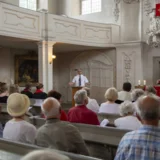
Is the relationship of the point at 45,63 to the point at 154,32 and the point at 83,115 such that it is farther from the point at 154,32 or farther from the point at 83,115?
the point at 83,115

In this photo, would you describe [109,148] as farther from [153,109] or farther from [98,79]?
[98,79]

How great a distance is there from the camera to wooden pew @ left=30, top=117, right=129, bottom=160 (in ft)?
12.5

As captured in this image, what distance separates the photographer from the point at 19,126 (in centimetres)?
352

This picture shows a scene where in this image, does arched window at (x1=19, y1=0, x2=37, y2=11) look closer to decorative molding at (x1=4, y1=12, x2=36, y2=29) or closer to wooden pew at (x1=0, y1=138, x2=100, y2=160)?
decorative molding at (x1=4, y1=12, x2=36, y2=29)

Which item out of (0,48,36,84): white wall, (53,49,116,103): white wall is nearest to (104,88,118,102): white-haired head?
(0,48,36,84): white wall

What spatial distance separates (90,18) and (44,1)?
2.96 m

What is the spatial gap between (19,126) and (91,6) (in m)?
14.9

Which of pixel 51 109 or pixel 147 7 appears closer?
pixel 51 109

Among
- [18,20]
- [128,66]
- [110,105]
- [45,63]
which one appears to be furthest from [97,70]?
[110,105]

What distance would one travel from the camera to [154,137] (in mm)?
2232

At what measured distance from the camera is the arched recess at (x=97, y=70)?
16.0 meters

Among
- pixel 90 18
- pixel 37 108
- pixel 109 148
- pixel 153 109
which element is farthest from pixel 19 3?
pixel 153 109

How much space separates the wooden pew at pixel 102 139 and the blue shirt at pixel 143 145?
54.4 inches

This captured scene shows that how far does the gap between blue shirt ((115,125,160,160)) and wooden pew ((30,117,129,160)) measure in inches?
54.4
